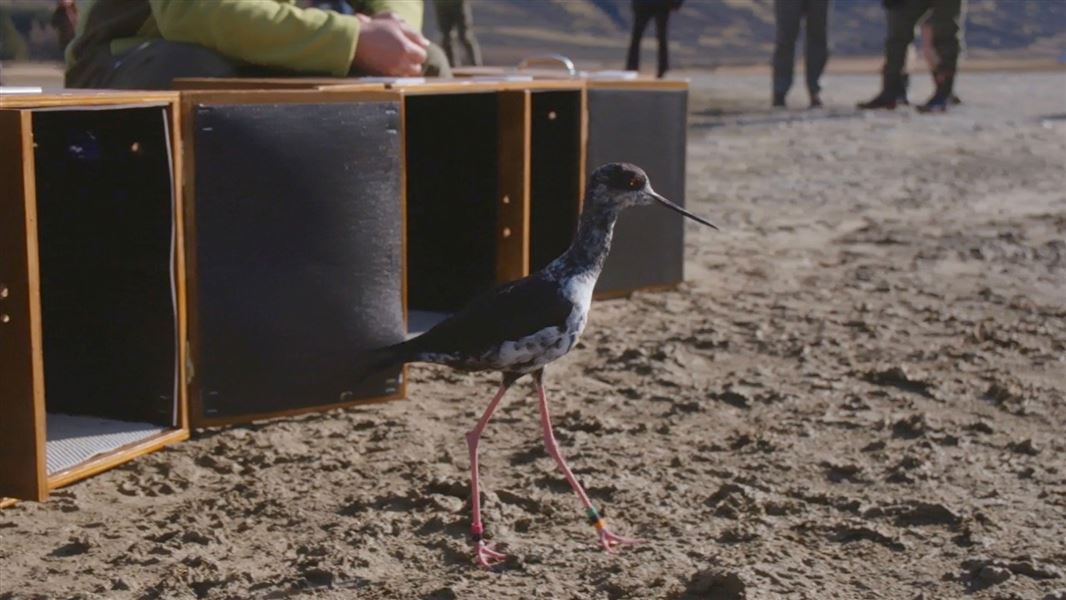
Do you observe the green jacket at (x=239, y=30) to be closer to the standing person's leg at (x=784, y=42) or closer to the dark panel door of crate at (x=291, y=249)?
the dark panel door of crate at (x=291, y=249)

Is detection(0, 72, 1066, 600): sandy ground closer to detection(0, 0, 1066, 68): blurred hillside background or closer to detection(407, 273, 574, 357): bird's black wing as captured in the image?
detection(407, 273, 574, 357): bird's black wing

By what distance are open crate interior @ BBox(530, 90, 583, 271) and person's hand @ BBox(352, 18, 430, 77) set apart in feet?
3.09

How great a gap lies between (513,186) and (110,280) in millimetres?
1564

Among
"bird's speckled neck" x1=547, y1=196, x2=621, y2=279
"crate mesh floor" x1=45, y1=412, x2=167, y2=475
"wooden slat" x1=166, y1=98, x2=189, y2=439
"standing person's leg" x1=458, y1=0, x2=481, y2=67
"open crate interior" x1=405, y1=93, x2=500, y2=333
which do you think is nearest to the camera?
"bird's speckled neck" x1=547, y1=196, x2=621, y2=279

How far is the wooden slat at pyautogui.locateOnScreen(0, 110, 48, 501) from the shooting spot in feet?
12.2

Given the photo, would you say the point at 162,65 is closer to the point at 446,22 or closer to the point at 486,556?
the point at 486,556

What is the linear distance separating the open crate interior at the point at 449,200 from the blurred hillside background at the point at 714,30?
13.5 metres

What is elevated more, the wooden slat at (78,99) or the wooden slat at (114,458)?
the wooden slat at (78,99)

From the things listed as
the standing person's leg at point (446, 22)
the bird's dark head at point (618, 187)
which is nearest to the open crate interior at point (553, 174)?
the bird's dark head at point (618, 187)

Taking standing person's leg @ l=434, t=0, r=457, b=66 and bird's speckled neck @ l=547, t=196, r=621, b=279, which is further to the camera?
standing person's leg @ l=434, t=0, r=457, b=66

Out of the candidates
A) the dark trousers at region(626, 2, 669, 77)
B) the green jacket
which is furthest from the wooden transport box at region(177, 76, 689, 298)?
the dark trousers at region(626, 2, 669, 77)

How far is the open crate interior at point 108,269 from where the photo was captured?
14.6 feet

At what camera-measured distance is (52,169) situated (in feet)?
15.0

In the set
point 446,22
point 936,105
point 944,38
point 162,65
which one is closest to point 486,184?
point 162,65
